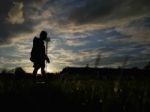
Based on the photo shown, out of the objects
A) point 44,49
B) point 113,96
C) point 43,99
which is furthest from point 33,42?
point 113,96

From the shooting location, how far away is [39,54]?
12.9 meters

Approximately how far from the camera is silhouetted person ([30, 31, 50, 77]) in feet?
41.5

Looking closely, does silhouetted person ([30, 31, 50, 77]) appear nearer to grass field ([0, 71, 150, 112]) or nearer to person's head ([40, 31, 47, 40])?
person's head ([40, 31, 47, 40])

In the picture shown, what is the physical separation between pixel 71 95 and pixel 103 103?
1.24 m

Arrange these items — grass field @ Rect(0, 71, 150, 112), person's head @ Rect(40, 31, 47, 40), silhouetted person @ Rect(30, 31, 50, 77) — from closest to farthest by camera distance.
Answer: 1. grass field @ Rect(0, 71, 150, 112)
2. person's head @ Rect(40, 31, 47, 40)
3. silhouetted person @ Rect(30, 31, 50, 77)

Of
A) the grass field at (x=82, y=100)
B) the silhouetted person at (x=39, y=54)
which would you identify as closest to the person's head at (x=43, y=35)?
the silhouetted person at (x=39, y=54)

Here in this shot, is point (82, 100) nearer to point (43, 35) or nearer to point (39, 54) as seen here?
point (43, 35)

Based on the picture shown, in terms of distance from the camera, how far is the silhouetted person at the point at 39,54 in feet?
41.5

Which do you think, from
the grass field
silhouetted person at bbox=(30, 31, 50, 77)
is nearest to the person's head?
silhouetted person at bbox=(30, 31, 50, 77)

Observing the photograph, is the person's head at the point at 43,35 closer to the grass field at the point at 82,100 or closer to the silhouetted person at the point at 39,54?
the silhouetted person at the point at 39,54

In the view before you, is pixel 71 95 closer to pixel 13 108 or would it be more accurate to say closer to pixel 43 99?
pixel 43 99

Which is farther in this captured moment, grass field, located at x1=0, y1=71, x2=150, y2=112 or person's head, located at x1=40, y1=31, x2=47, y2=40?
person's head, located at x1=40, y1=31, x2=47, y2=40

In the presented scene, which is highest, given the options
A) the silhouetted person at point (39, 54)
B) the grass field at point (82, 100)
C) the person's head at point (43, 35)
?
the person's head at point (43, 35)

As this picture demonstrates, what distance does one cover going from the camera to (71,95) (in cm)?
516
